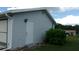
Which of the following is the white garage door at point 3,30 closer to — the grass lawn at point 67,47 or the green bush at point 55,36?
the grass lawn at point 67,47

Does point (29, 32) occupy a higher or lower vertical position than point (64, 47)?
higher

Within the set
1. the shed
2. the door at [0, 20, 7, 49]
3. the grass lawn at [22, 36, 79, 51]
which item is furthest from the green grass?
the door at [0, 20, 7, 49]

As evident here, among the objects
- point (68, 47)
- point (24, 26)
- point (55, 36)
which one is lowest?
point (68, 47)

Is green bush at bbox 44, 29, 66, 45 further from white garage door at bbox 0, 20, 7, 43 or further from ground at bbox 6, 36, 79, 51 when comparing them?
white garage door at bbox 0, 20, 7, 43

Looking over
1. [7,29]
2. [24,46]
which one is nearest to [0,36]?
[7,29]

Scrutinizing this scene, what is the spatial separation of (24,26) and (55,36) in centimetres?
49

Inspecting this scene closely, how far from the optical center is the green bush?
348cm

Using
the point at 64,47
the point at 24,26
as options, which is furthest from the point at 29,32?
the point at 64,47

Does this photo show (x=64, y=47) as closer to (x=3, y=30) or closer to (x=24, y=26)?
(x=24, y=26)

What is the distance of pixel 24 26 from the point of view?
356 centimetres

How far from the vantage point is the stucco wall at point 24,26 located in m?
3.48

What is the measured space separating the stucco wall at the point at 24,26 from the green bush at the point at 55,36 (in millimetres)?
87
